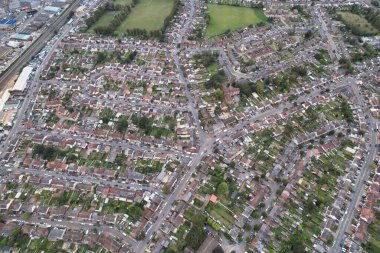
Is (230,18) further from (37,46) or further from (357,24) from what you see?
(37,46)

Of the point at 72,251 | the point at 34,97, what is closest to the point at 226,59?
the point at 34,97

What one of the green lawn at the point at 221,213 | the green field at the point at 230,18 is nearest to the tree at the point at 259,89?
the green field at the point at 230,18

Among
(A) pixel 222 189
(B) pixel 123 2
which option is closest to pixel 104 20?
(B) pixel 123 2

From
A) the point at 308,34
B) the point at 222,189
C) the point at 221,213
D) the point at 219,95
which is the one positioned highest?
the point at 308,34

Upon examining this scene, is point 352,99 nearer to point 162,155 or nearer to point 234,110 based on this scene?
point 234,110

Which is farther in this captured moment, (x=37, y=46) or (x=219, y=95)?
(x=37, y=46)

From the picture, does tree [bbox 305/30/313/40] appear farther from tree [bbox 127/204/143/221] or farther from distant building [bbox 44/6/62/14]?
distant building [bbox 44/6/62/14]

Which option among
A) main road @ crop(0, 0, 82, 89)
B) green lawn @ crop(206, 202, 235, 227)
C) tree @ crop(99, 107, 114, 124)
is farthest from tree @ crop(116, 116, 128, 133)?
main road @ crop(0, 0, 82, 89)
